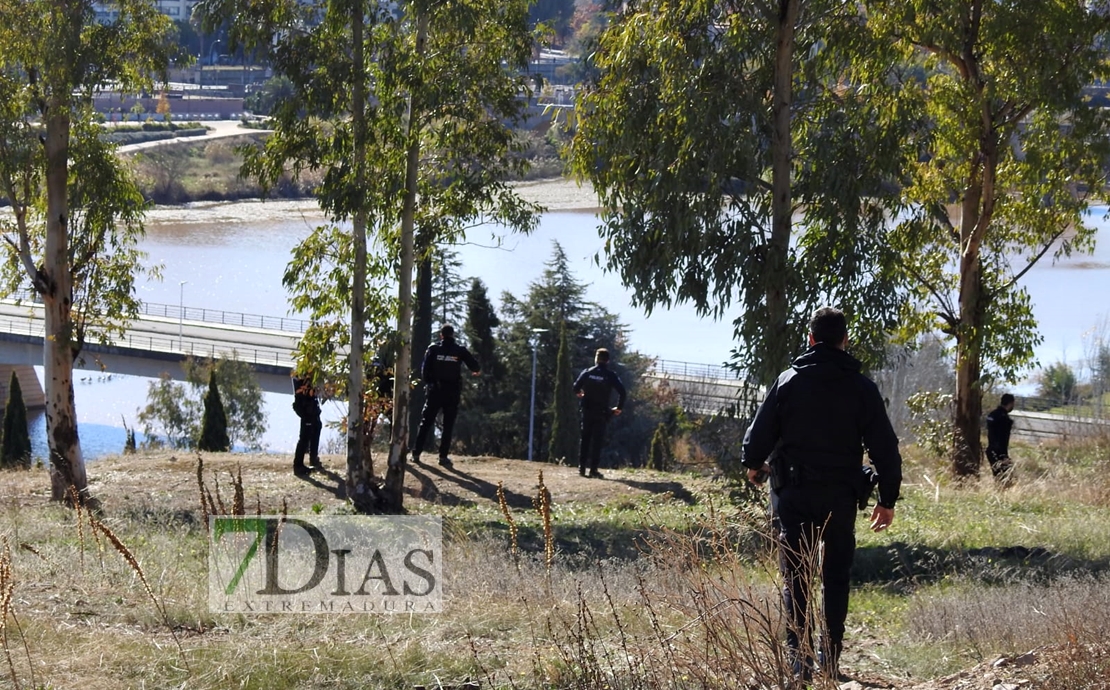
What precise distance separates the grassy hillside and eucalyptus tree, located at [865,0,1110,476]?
636 cm

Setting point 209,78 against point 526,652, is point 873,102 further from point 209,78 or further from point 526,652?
point 209,78

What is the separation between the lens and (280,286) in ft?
178

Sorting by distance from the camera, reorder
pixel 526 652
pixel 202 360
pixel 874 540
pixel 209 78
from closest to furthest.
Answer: pixel 526 652
pixel 874 540
pixel 202 360
pixel 209 78

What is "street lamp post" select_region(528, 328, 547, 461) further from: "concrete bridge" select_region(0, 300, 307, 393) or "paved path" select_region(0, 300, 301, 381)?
"paved path" select_region(0, 300, 301, 381)

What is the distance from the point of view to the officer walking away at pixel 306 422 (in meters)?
14.9

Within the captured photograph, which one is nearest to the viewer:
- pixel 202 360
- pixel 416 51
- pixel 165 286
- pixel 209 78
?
pixel 416 51

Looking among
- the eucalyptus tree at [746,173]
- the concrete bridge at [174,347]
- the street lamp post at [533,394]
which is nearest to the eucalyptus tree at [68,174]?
the eucalyptus tree at [746,173]

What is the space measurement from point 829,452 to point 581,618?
1447mm

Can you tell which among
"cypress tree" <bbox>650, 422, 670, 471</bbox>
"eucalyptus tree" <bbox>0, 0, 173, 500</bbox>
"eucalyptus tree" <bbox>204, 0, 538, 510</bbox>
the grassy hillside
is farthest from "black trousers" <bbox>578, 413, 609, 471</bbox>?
"cypress tree" <bbox>650, 422, 670, 471</bbox>

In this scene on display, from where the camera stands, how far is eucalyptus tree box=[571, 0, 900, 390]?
37.7 feet

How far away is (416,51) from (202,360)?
128 ft

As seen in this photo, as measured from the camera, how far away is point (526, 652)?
548 cm

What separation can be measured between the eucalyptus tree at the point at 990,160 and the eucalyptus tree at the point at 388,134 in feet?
14.6

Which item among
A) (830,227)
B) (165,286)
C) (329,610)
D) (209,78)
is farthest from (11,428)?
(209,78)
